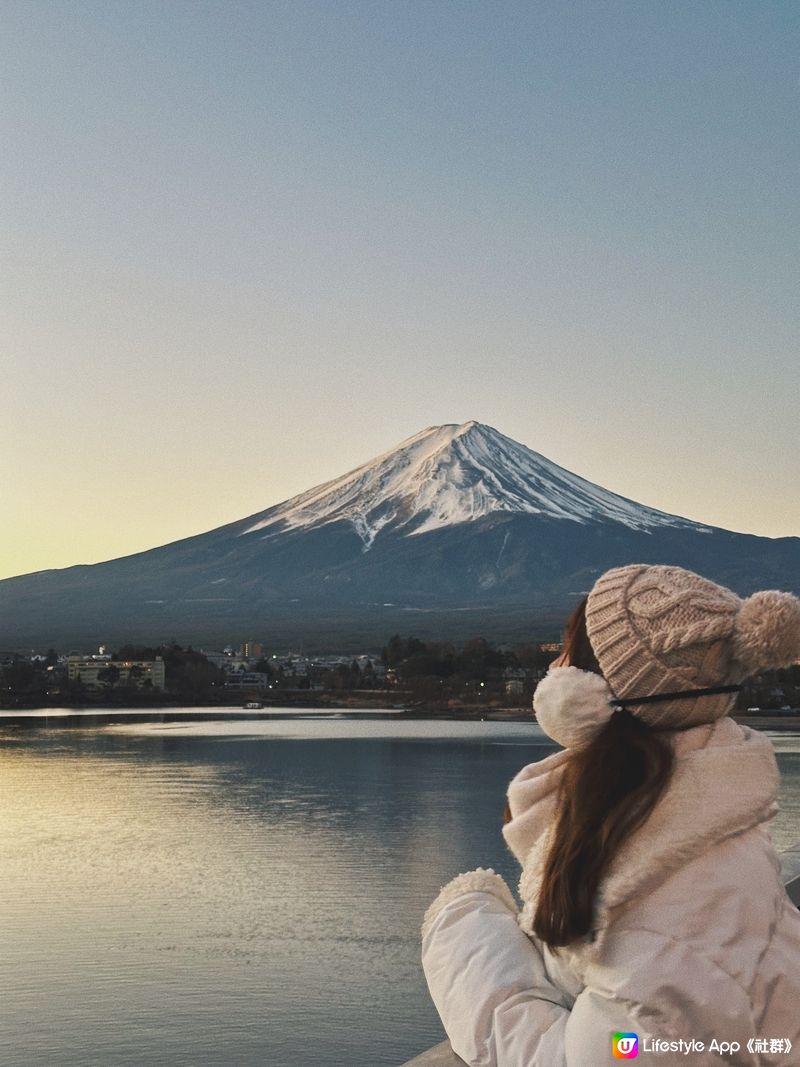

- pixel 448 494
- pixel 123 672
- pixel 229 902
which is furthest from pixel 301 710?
pixel 448 494

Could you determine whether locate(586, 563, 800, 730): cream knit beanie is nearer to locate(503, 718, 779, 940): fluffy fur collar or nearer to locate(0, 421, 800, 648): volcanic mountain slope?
locate(503, 718, 779, 940): fluffy fur collar

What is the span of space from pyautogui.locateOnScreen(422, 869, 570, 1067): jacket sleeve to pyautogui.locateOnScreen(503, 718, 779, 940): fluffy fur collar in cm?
4

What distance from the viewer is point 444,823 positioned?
14242mm

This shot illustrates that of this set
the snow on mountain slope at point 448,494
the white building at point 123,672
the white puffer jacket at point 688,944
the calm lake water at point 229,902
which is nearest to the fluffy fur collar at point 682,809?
the white puffer jacket at point 688,944

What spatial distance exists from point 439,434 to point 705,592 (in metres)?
123

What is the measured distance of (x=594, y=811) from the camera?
1.05m

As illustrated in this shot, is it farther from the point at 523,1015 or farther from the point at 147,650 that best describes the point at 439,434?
the point at 523,1015

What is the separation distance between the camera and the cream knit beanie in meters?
1.06

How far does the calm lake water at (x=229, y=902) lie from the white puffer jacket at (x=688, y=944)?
16.2ft

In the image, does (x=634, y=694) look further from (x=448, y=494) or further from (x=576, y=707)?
(x=448, y=494)

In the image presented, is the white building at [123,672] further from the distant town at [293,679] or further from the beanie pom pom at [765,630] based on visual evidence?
the beanie pom pom at [765,630]

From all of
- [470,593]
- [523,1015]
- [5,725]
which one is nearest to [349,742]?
[5,725]

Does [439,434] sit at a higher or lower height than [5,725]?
higher

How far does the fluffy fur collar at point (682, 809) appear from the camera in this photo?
102 cm
